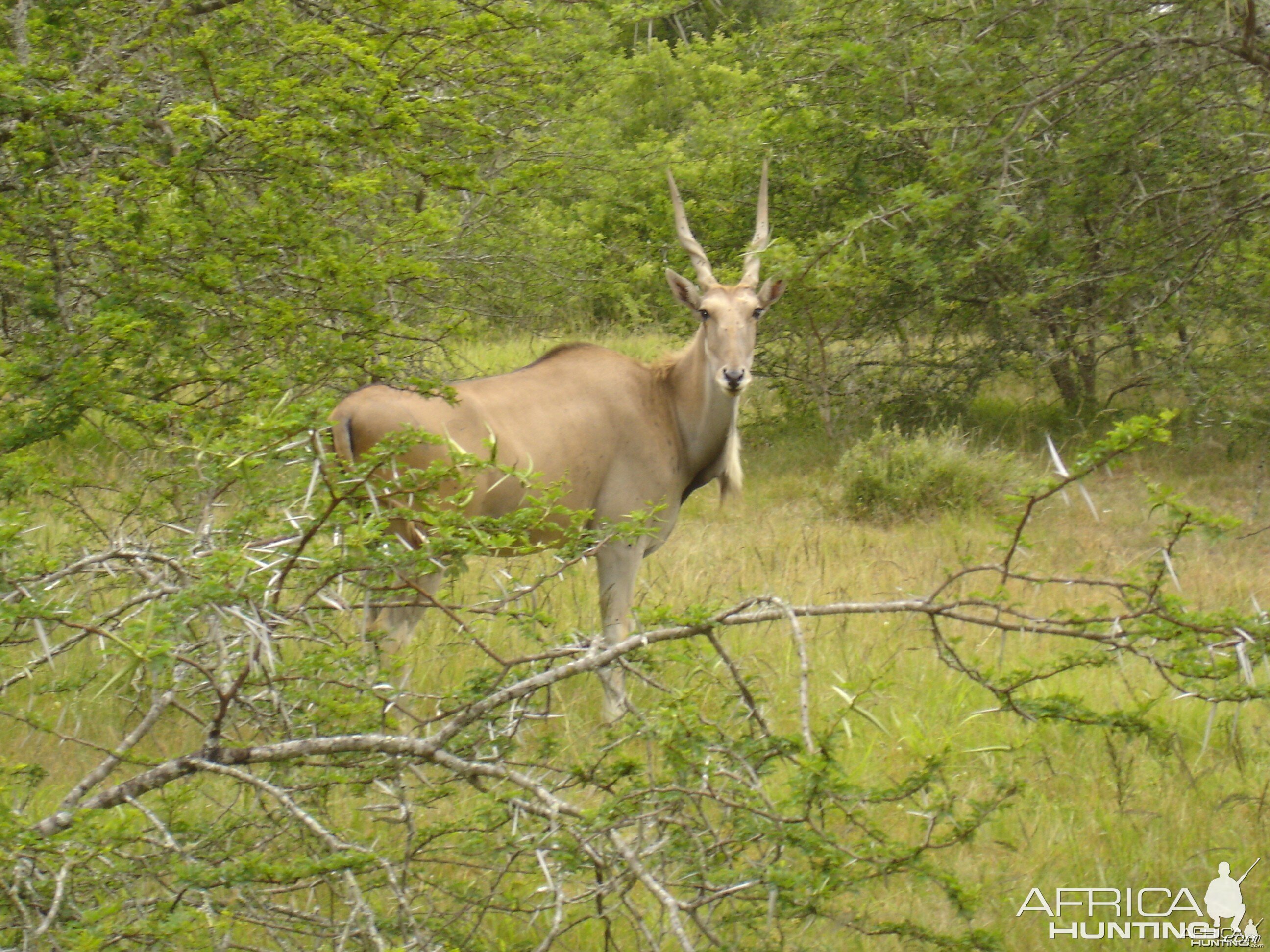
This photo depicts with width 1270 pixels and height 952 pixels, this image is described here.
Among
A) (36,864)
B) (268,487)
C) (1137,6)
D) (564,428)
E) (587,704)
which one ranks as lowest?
(587,704)

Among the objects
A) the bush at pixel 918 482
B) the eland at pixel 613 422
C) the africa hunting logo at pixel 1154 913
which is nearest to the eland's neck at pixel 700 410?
the eland at pixel 613 422

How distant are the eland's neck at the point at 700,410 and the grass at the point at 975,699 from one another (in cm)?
69

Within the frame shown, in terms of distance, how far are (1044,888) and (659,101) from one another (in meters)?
12.9

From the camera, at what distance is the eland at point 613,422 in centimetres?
501

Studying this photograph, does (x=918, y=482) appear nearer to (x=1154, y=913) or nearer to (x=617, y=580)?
(x=617, y=580)

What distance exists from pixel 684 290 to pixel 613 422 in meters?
0.94

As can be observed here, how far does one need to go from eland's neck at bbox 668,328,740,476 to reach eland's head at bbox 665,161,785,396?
0.10 meters

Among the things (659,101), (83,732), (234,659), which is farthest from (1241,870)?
(659,101)

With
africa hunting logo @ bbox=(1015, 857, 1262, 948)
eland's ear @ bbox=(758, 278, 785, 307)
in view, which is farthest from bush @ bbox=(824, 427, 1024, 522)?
africa hunting logo @ bbox=(1015, 857, 1262, 948)

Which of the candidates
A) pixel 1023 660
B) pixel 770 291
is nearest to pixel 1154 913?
pixel 1023 660

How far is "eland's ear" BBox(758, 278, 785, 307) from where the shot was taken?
603cm

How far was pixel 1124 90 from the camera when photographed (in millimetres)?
7070

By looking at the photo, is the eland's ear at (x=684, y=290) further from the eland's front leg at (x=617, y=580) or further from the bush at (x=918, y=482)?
the bush at (x=918, y=482)

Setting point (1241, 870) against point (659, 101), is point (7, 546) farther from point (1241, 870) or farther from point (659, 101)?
point (659, 101)
